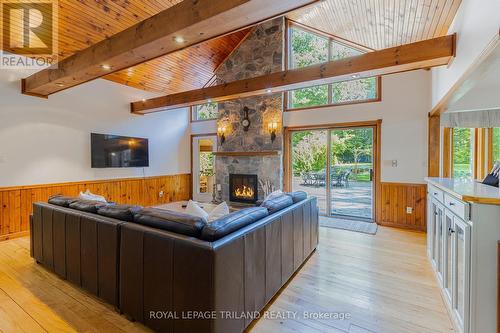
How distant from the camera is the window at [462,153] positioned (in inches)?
173

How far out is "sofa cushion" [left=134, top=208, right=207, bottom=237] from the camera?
5.90ft

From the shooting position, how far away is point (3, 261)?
3.18 metres

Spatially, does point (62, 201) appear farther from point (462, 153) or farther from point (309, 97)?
point (462, 153)

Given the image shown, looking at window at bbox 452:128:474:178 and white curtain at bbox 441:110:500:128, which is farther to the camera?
window at bbox 452:128:474:178

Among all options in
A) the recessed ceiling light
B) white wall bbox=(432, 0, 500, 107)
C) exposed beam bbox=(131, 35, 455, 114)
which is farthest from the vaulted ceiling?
the recessed ceiling light

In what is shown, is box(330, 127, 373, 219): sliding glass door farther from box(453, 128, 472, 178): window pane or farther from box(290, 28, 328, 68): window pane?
box(290, 28, 328, 68): window pane

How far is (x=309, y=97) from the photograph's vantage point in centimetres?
567

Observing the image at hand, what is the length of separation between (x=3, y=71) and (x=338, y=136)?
6184mm

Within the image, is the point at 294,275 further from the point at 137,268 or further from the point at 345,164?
the point at 345,164

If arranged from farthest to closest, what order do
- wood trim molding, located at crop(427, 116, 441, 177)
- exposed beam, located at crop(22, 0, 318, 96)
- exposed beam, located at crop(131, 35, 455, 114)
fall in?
1. wood trim molding, located at crop(427, 116, 441, 177)
2. exposed beam, located at crop(131, 35, 455, 114)
3. exposed beam, located at crop(22, 0, 318, 96)

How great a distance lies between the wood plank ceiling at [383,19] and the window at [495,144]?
5.87ft

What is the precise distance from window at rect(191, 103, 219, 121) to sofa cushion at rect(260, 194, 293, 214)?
4.89 metres

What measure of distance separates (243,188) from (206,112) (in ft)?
8.84

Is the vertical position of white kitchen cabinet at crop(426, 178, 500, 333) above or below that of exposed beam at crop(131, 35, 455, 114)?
below
